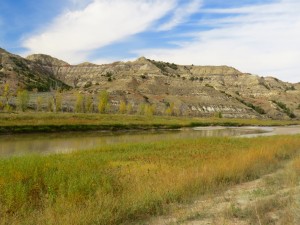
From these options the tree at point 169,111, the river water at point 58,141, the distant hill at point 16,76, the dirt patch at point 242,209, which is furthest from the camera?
the distant hill at point 16,76

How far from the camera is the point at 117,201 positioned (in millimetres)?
8062

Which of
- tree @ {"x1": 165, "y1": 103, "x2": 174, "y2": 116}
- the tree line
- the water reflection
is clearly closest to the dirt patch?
the water reflection

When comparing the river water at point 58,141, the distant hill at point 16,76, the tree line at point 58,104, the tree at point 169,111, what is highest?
the distant hill at point 16,76

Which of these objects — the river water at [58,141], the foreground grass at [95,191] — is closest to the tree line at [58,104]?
the river water at [58,141]

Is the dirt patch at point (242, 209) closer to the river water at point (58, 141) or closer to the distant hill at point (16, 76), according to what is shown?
the river water at point (58, 141)

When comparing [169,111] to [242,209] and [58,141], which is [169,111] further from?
[242,209]

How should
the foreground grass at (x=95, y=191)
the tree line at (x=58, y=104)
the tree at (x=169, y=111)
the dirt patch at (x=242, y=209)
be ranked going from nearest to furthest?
the dirt patch at (x=242, y=209)
the foreground grass at (x=95, y=191)
the tree line at (x=58, y=104)
the tree at (x=169, y=111)

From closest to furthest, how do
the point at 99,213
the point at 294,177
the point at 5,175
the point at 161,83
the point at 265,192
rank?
the point at 99,213, the point at 265,192, the point at 5,175, the point at 294,177, the point at 161,83

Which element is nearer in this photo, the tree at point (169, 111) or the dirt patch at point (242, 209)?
the dirt patch at point (242, 209)

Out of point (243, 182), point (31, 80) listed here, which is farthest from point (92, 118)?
point (31, 80)

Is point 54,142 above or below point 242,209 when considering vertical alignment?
below

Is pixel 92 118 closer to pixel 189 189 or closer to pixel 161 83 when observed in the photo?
pixel 189 189

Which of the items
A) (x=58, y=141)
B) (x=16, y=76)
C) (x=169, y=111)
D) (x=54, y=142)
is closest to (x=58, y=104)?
(x=169, y=111)

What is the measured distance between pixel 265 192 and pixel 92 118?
186ft
